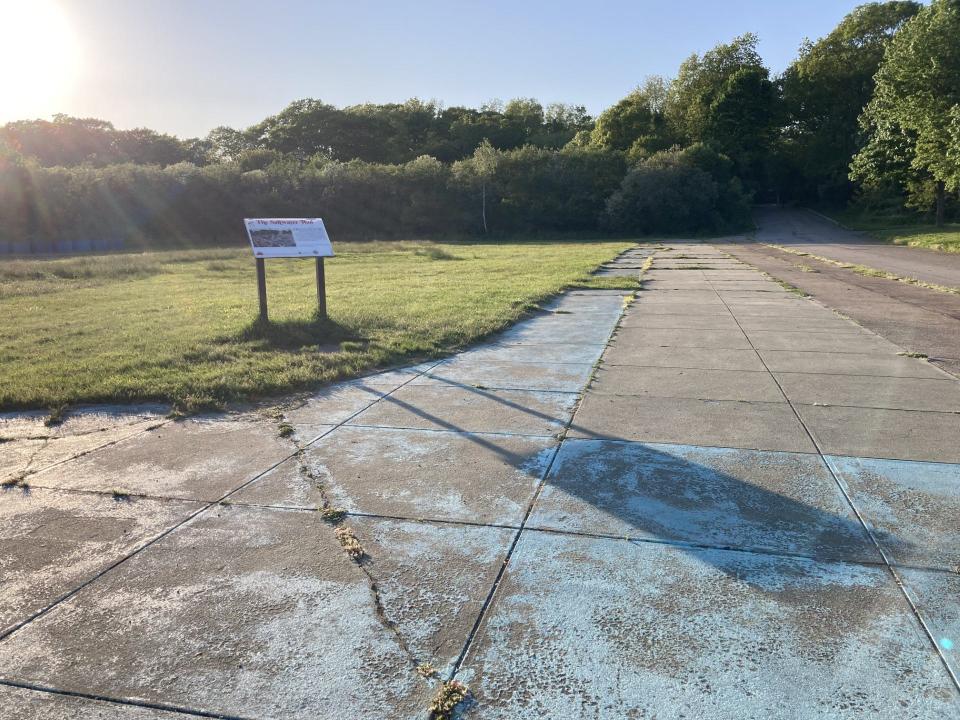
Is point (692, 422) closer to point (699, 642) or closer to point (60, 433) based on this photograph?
point (699, 642)

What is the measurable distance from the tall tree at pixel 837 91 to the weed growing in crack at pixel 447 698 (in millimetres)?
70742

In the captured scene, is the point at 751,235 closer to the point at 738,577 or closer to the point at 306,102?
the point at 738,577

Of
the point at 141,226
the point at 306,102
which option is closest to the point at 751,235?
the point at 141,226

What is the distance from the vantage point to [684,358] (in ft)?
26.2

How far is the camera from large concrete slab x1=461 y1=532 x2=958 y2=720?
240 centimetres

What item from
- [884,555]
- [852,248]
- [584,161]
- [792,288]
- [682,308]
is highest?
[584,161]

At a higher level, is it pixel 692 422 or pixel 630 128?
pixel 630 128

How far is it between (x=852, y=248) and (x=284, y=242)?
3108 centimetres

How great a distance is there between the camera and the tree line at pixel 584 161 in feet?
136

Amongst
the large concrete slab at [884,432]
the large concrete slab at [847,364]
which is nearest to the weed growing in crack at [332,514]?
the large concrete slab at [884,432]

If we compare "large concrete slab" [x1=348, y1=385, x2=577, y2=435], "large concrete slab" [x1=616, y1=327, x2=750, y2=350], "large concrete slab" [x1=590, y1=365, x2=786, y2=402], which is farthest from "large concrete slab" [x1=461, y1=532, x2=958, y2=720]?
"large concrete slab" [x1=616, y1=327, x2=750, y2=350]

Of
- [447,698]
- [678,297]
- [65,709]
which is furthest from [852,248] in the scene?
[65,709]

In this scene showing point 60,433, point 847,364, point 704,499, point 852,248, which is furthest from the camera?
point 852,248

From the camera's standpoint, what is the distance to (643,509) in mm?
3922
